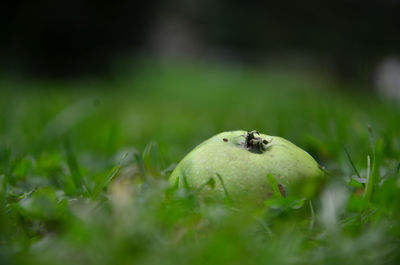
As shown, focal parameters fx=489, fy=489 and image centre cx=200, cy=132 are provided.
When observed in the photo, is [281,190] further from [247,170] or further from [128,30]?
[128,30]

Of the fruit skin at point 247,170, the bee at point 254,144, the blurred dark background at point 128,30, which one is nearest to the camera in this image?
the fruit skin at point 247,170

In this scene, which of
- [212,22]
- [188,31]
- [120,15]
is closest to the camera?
[120,15]

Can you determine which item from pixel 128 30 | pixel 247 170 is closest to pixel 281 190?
pixel 247 170

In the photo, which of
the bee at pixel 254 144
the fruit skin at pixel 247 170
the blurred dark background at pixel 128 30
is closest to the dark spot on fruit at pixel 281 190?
the fruit skin at pixel 247 170

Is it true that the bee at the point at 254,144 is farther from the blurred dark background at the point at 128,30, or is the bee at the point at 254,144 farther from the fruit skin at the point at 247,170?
the blurred dark background at the point at 128,30

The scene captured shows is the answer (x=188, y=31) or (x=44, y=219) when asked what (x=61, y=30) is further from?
(x=188, y=31)

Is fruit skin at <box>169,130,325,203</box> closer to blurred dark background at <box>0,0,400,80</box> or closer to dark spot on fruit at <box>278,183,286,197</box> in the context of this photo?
dark spot on fruit at <box>278,183,286,197</box>

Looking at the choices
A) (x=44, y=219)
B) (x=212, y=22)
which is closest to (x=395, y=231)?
(x=44, y=219)

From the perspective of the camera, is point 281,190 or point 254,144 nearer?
point 281,190
